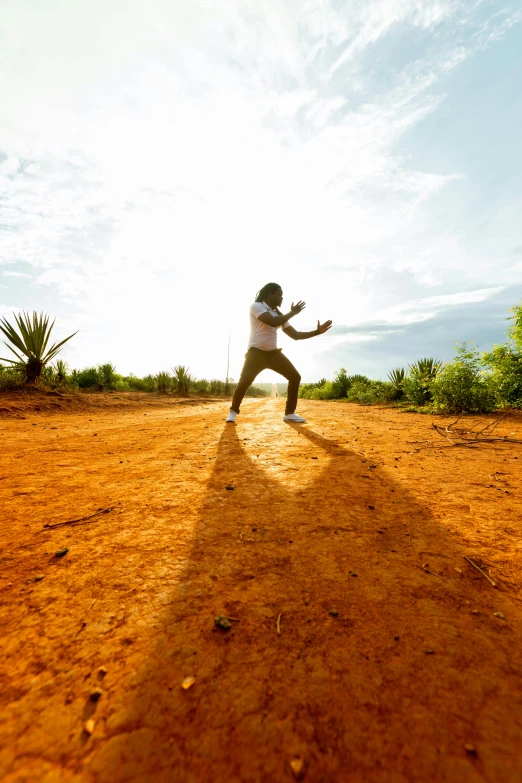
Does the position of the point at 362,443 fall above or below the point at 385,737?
above

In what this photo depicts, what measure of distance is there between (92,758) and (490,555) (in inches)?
58.8

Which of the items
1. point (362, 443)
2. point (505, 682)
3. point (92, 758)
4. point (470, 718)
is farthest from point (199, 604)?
point (362, 443)

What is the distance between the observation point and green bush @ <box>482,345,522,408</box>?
5.77 meters

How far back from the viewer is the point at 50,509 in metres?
1.76

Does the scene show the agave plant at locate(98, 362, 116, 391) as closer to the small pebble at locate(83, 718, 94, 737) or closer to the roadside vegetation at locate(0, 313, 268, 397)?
the roadside vegetation at locate(0, 313, 268, 397)

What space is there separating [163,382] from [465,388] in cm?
1063

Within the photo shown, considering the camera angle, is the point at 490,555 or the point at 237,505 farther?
the point at 237,505

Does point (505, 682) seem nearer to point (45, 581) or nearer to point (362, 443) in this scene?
point (45, 581)

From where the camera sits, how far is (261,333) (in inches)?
193

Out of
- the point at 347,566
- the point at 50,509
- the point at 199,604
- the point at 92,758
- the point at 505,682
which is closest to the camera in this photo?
the point at 92,758

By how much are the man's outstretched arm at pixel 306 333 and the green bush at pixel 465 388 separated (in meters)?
3.03

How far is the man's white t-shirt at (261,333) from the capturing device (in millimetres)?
4875

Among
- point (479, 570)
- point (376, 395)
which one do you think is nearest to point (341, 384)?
point (376, 395)

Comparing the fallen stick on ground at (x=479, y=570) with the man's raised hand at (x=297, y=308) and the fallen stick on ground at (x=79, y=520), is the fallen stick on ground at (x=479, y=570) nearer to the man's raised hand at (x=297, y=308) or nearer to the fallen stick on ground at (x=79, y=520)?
the fallen stick on ground at (x=79, y=520)
